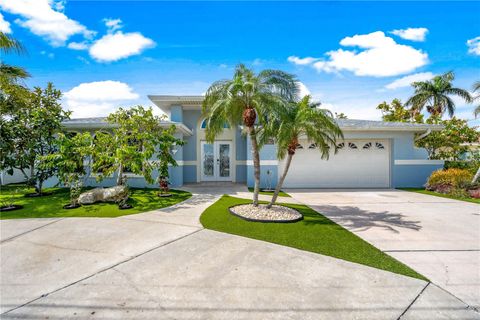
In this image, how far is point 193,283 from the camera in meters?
3.22

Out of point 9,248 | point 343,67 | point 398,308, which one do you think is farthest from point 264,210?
point 343,67

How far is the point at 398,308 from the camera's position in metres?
2.70

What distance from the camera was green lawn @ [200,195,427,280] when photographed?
13.0ft

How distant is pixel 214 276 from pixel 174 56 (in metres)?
9.27

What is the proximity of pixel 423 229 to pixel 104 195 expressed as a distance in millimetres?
9989

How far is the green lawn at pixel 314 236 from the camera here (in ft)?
13.0

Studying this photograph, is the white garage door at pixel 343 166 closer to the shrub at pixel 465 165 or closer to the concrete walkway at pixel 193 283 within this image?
the shrub at pixel 465 165

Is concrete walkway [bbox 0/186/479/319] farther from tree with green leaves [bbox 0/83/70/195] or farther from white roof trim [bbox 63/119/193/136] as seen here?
white roof trim [bbox 63/119/193/136]

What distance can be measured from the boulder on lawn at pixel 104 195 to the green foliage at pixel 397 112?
2346cm

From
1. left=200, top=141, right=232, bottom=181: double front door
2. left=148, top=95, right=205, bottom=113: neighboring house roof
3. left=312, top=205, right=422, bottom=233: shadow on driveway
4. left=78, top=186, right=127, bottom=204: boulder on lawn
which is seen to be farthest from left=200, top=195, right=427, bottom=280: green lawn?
left=148, top=95, right=205, bottom=113: neighboring house roof

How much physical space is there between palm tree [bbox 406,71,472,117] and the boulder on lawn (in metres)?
26.0

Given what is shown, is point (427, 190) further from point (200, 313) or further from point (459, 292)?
point (200, 313)

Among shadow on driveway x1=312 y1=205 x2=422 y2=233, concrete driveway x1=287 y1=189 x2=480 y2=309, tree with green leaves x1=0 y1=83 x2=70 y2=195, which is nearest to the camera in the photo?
concrete driveway x1=287 y1=189 x2=480 y2=309

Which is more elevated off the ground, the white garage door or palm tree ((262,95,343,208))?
palm tree ((262,95,343,208))
